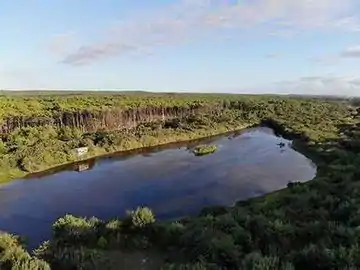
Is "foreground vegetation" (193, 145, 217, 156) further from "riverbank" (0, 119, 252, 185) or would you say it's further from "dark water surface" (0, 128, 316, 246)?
"riverbank" (0, 119, 252, 185)

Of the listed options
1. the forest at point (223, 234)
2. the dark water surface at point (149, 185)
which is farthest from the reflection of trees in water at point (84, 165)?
the forest at point (223, 234)

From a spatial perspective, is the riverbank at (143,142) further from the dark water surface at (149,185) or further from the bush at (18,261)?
the bush at (18,261)

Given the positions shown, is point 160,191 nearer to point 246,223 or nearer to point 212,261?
point 246,223

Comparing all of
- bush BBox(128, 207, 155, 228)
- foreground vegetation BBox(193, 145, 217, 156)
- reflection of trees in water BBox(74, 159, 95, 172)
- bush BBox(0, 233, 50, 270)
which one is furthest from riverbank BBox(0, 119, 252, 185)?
bush BBox(0, 233, 50, 270)

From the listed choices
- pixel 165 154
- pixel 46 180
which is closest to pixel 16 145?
pixel 46 180

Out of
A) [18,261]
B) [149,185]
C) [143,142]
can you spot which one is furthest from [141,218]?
[143,142]

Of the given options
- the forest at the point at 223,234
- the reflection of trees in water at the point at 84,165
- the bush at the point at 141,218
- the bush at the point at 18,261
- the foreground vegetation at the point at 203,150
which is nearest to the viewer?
the bush at the point at 18,261

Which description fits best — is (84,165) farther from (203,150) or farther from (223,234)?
(223,234)

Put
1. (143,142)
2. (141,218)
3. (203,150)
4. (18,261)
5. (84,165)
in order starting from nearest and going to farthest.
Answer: (18,261)
(141,218)
(84,165)
(203,150)
(143,142)
